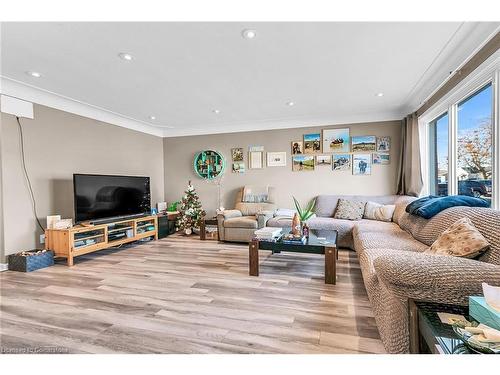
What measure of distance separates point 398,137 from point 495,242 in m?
3.48

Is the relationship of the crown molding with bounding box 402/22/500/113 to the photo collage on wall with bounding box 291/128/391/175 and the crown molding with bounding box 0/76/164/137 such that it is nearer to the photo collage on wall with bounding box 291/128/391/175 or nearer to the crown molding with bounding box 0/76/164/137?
the photo collage on wall with bounding box 291/128/391/175

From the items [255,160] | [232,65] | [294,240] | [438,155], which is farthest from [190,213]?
[438,155]

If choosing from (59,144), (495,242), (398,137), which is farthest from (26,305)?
(398,137)

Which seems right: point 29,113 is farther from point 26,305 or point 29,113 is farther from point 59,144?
point 26,305

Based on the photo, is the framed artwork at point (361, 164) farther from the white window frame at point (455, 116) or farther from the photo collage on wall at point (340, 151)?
the white window frame at point (455, 116)

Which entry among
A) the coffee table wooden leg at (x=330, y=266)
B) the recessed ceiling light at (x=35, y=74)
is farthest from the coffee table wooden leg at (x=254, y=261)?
the recessed ceiling light at (x=35, y=74)

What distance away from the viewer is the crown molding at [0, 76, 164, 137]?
3174 millimetres

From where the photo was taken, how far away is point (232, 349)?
157 centimetres

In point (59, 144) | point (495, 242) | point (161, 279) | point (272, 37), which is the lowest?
point (161, 279)

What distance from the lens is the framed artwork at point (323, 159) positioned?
16.0 ft

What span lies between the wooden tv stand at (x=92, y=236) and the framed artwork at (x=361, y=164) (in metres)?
4.01

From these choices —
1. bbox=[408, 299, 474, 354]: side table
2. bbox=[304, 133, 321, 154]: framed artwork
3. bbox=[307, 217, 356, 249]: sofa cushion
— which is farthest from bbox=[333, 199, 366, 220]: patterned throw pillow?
bbox=[408, 299, 474, 354]: side table

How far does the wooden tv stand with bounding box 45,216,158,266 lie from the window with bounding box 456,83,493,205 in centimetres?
474

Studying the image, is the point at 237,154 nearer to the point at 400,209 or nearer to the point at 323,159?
the point at 323,159
